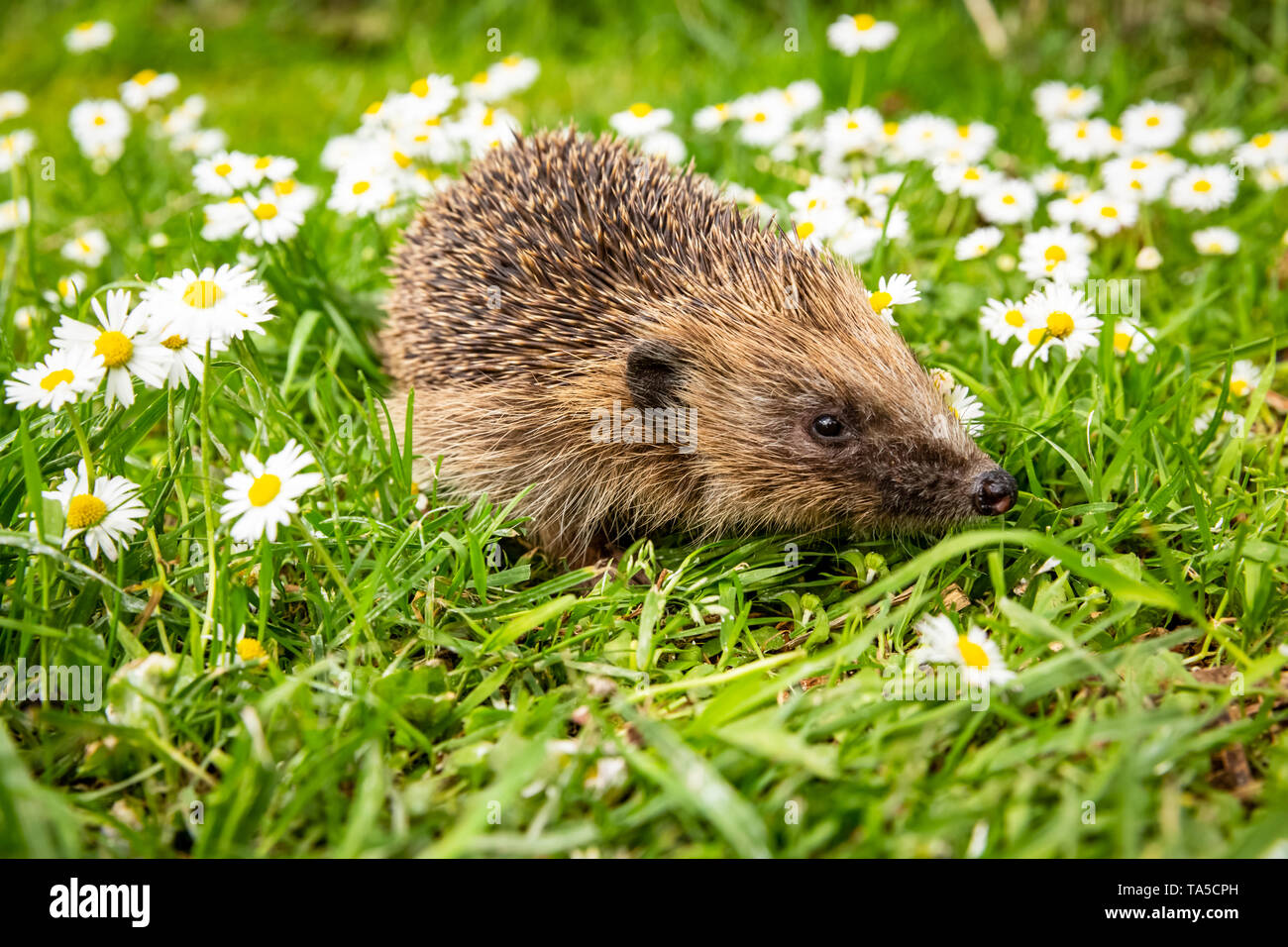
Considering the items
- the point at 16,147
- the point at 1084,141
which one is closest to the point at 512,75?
the point at 16,147

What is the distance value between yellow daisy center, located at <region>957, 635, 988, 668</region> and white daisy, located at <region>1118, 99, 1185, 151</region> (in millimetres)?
4314

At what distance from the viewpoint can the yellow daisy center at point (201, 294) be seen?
3.38m

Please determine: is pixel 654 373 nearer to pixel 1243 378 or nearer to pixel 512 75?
pixel 1243 378

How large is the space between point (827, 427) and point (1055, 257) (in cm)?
170

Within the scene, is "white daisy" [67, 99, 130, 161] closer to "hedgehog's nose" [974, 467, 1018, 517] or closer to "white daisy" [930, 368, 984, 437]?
"white daisy" [930, 368, 984, 437]

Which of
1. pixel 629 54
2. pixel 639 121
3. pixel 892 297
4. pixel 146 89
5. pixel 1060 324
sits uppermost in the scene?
pixel 629 54

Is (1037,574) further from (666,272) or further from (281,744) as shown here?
(281,744)

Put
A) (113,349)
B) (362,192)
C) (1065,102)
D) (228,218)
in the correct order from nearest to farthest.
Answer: (113,349) → (228,218) → (362,192) → (1065,102)

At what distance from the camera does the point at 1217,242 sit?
5426 millimetres

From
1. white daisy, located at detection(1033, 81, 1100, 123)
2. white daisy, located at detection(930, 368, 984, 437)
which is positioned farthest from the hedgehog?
white daisy, located at detection(1033, 81, 1100, 123)

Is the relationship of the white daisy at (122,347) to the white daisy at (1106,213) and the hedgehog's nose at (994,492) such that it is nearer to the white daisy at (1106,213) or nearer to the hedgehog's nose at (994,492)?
the hedgehog's nose at (994,492)

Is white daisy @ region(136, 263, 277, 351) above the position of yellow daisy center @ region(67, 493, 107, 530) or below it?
above

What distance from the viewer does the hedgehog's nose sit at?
3611mm
